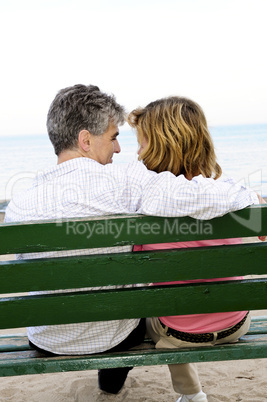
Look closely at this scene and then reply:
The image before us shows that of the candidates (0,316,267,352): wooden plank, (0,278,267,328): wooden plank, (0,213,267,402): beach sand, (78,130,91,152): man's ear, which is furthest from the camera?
(0,213,267,402): beach sand

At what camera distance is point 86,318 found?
2.12 meters

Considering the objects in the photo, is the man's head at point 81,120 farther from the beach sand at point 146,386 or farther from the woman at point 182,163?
the beach sand at point 146,386

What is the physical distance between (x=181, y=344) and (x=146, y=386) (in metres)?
1.28

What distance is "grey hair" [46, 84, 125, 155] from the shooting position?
266cm

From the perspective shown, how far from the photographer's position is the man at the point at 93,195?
1987mm

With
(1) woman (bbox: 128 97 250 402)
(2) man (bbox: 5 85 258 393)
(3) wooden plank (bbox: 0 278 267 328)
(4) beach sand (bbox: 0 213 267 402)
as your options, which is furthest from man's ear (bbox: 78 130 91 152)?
(4) beach sand (bbox: 0 213 267 402)

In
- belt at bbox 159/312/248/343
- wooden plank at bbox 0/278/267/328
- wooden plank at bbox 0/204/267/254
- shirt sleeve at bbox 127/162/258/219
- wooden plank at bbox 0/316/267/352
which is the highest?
shirt sleeve at bbox 127/162/258/219

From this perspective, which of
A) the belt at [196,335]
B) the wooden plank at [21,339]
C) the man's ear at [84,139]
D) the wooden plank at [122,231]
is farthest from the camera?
the man's ear at [84,139]

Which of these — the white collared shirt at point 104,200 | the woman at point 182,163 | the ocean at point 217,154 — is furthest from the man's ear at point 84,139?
the ocean at point 217,154

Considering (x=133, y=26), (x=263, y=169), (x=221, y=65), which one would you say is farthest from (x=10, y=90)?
(x=263, y=169)

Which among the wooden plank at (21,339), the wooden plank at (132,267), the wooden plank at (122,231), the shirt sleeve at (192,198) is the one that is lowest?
the wooden plank at (21,339)

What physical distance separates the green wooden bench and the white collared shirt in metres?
0.07

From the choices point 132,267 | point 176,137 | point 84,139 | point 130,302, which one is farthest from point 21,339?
point 176,137

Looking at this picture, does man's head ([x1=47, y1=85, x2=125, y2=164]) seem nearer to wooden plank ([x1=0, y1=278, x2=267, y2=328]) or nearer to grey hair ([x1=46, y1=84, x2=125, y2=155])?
grey hair ([x1=46, y1=84, x2=125, y2=155])
